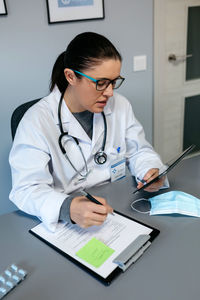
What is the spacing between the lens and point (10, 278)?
0.71 meters

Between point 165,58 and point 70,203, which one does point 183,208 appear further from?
point 165,58

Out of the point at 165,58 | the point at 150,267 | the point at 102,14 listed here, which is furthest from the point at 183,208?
the point at 165,58

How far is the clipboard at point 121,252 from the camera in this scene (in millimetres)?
730

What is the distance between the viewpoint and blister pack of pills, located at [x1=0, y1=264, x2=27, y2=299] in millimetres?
689

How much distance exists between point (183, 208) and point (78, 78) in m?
0.62

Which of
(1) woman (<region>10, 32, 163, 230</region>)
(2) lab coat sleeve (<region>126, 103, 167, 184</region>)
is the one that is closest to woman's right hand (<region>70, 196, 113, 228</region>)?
(1) woman (<region>10, 32, 163, 230</region>)

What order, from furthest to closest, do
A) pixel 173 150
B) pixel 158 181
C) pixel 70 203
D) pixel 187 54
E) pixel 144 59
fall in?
pixel 173 150
pixel 187 54
pixel 144 59
pixel 158 181
pixel 70 203

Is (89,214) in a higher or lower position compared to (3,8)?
lower

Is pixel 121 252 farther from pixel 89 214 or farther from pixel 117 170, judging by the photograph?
pixel 117 170

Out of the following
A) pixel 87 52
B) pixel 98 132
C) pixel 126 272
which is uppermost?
pixel 87 52

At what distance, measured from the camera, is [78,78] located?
1.10 m

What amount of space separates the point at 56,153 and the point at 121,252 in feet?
1.67

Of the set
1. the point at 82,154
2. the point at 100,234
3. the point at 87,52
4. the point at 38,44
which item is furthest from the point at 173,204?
the point at 38,44

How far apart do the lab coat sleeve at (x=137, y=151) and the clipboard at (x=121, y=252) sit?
37 cm
